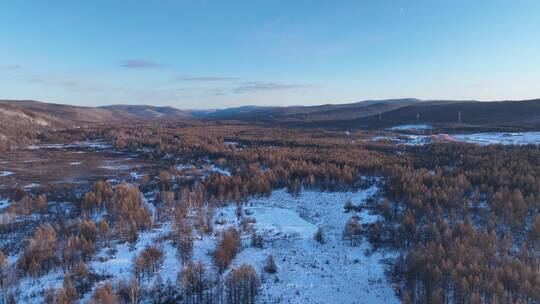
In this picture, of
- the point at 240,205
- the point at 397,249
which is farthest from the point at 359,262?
the point at 240,205

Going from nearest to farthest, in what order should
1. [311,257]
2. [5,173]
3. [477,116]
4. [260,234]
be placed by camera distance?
[311,257]
[260,234]
[5,173]
[477,116]

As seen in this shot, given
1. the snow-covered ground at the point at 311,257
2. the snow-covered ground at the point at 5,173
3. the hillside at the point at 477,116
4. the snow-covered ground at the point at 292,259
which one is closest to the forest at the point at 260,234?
the snow-covered ground at the point at 292,259

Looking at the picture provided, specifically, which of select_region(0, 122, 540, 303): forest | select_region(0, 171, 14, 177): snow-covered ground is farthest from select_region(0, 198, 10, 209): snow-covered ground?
select_region(0, 171, 14, 177): snow-covered ground

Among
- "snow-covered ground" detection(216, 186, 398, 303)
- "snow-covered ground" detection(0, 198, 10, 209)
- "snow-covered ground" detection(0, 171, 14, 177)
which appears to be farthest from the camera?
"snow-covered ground" detection(0, 171, 14, 177)

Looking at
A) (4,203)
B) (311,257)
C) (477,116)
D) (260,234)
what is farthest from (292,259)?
(477,116)

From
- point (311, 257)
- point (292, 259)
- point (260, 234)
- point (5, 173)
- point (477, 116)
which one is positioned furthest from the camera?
point (477, 116)

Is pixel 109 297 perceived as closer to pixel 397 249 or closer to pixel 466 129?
pixel 397 249

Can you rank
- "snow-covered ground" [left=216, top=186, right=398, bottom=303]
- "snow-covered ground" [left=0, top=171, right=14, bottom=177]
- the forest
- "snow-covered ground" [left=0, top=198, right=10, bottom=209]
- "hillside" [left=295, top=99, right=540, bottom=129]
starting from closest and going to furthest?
the forest → "snow-covered ground" [left=216, top=186, right=398, bottom=303] → "snow-covered ground" [left=0, top=198, right=10, bottom=209] → "snow-covered ground" [left=0, top=171, right=14, bottom=177] → "hillside" [left=295, top=99, right=540, bottom=129]

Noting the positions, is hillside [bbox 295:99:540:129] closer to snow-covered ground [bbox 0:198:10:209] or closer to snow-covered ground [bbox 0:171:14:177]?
snow-covered ground [bbox 0:171:14:177]

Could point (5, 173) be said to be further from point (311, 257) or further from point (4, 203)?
point (311, 257)

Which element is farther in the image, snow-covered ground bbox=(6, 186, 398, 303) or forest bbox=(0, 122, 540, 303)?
snow-covered ground bbox=(6, 186, 398, 303)

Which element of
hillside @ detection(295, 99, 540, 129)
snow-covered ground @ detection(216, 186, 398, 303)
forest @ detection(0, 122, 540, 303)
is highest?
hillside @ detection(295, 99, 540, 129)
